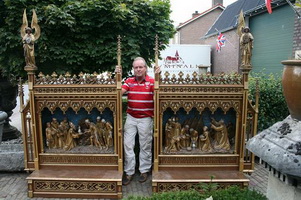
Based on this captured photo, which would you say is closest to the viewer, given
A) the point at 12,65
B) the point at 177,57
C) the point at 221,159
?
the point at 221,159

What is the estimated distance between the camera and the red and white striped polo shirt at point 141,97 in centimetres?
520

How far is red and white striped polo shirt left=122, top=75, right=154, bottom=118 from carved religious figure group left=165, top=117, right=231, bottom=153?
0.54m

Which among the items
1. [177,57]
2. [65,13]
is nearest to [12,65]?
[65,13]

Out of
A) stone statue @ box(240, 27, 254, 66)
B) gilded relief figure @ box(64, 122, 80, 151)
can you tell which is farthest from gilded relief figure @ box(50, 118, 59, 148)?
stone statue @ box(240, 27, 254, 66)

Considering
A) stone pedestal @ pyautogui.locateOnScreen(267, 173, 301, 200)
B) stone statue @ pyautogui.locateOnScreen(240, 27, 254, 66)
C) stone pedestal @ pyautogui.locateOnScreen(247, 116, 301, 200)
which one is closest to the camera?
stone pedestal @ pyautogui.locateOnScreen(247, 116, 301, 200)

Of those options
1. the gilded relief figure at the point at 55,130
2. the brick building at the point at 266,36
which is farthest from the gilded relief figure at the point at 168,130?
the brick building at the point at 266,36

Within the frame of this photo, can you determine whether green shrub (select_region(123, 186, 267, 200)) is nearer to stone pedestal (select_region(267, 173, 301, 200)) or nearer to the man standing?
stone pedestal (select_region(267, 173, 301, 200))

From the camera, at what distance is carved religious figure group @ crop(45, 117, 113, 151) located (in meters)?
5.45

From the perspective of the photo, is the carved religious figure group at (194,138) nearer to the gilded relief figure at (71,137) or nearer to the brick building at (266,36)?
the gilded relief figure at (71,137)

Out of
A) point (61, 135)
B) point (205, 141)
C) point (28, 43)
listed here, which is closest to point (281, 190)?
point (205, 141)

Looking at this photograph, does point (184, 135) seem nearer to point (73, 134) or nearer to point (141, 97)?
point (141, 97)

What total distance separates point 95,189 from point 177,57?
54.9 feet

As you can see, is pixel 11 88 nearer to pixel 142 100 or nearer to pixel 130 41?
pixel 130 41

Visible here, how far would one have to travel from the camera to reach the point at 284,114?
7250 millimetres
